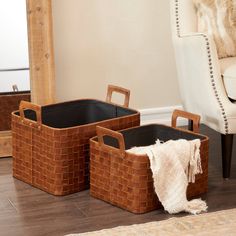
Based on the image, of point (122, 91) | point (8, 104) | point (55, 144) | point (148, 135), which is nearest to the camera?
point (55, 144)

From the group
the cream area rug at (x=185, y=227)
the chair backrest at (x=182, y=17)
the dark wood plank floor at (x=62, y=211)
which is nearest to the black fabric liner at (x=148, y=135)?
the dark wood plank floor at (x=62, y=211)

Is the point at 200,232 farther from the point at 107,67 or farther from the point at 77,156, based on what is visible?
the point at 107,67

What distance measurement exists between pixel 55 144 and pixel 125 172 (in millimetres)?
326

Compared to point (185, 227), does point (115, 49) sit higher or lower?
higher

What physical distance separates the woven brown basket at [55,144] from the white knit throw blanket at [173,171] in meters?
0.26

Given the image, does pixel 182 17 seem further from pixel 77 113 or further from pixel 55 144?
pixel 55 144

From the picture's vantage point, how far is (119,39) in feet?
10.9

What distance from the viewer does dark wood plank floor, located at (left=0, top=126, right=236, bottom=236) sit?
7.30 ft

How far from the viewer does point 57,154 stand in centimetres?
248

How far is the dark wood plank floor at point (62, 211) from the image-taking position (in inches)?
→ 87.7

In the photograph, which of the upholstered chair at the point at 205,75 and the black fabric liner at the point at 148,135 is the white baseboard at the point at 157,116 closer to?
the upholstered chair at the point at 205,75

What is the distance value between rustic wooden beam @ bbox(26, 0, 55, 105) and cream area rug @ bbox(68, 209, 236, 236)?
3.36 ft

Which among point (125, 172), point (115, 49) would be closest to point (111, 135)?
point (125, 172)

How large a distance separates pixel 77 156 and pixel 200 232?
24.3 inches
